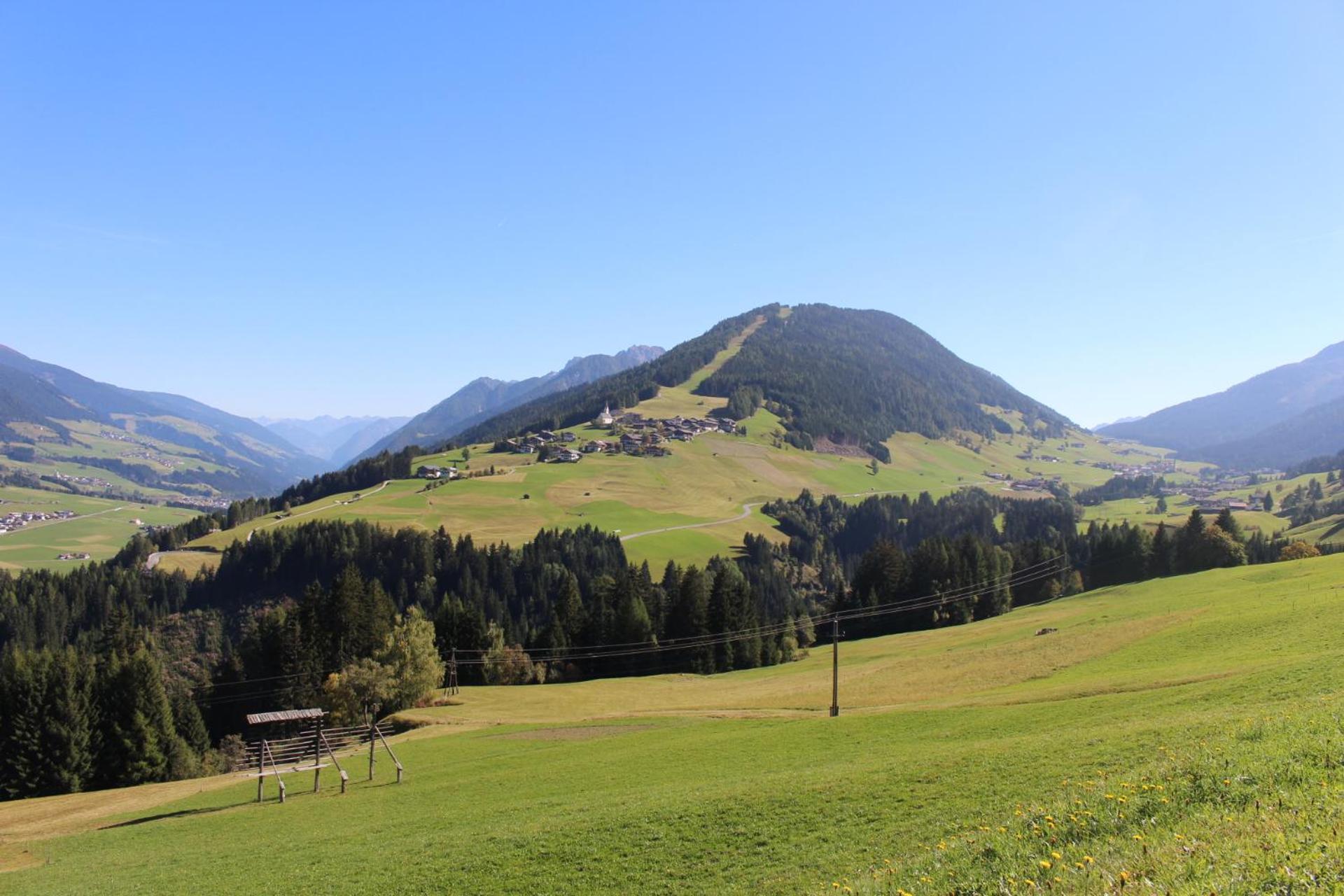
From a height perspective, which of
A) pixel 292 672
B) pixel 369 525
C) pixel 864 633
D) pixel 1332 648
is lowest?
pixel 864 633

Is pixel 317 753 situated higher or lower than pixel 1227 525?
lower

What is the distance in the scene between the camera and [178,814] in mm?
41531

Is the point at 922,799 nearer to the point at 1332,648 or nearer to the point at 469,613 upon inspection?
the point at 1332,648

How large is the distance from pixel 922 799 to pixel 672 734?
27.6m

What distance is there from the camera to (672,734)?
1833 inches

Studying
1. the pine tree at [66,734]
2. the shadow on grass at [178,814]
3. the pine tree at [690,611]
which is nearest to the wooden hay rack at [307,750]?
the shadow on grass at [178,814]

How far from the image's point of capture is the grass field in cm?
1359

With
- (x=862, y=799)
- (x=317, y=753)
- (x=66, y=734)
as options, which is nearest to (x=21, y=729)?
(x=66, y=734)

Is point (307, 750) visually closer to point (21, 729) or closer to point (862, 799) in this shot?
point (21, 729)

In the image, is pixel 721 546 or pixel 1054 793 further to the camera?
pixel 721 546

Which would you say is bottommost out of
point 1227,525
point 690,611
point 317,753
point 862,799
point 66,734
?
point 690,611

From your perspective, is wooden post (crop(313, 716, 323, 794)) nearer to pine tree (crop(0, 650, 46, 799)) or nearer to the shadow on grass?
the shadow on grass

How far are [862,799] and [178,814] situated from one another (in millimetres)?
40268

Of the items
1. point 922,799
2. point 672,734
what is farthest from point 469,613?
point 922,799
